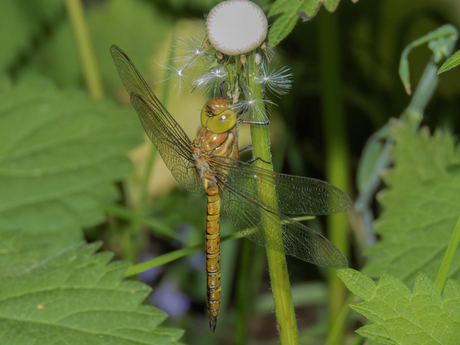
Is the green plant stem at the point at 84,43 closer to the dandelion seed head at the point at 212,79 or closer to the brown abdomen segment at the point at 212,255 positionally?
the brown abdomen segment at the point at 212,255

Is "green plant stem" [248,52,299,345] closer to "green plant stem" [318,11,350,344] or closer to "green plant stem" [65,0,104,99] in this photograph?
"green plant stem" [318,11,350,344]

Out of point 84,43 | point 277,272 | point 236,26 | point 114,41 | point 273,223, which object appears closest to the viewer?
point 236,26

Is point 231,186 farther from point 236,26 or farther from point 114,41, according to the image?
point 114,41

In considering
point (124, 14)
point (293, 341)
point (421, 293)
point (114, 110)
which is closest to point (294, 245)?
point (293, 341)

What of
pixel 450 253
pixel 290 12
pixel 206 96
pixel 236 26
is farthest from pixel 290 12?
pixel 206 96

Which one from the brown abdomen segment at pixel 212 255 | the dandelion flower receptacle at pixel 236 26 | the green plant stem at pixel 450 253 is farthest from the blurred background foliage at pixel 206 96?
the green plant stem at pixel 450 253

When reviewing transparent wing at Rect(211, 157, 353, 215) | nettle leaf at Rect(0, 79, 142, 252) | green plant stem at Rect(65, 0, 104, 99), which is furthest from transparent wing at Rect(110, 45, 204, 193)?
green plant stem at Rect(65, 0, 104, 99)
